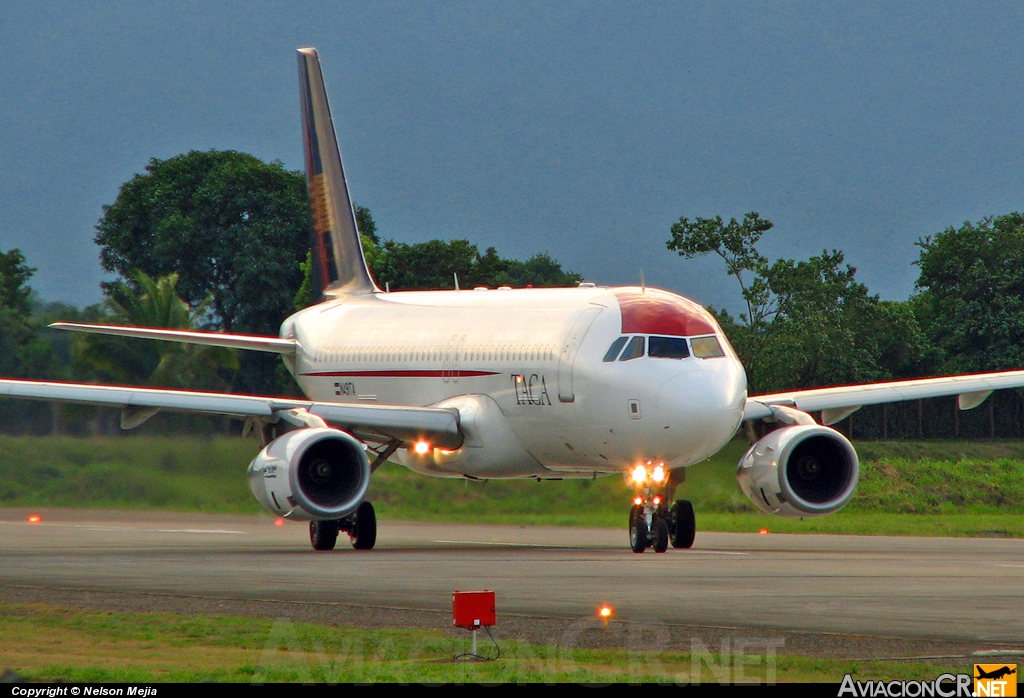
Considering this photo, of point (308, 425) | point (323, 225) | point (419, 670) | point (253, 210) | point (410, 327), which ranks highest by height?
point (253, 210)

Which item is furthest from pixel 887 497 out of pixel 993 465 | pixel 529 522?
pixel 529 522

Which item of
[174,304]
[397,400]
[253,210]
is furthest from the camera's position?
[253,210]

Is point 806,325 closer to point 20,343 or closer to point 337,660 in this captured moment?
point 20,343

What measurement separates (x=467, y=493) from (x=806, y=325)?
2224cm

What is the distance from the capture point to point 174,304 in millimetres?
52719

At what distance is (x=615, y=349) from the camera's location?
2395 centimetres

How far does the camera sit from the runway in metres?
14.6

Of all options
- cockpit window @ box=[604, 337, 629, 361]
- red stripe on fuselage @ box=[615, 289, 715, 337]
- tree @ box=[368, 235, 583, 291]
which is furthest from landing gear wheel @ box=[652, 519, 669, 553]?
tree @ box=[368, 235, 583, 291]

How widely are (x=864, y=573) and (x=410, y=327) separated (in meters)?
12.8

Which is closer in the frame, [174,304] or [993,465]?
[993,465]

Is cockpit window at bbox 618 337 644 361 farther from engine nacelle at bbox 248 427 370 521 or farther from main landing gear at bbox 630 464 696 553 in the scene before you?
engine nacelle at bbox 248 427 370 521

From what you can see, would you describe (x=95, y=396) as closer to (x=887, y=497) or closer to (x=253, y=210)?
(x=887, y=497)

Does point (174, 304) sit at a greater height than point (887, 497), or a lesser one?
greater

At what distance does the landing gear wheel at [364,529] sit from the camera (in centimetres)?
2641
